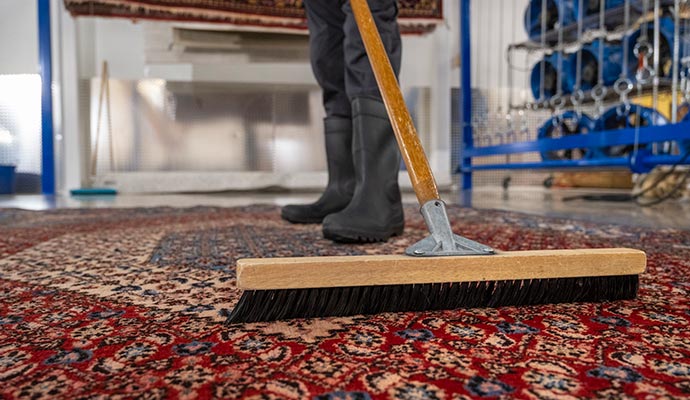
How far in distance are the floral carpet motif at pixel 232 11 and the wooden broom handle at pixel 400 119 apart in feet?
9.58

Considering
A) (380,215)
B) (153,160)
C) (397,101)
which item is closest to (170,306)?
(397,101)

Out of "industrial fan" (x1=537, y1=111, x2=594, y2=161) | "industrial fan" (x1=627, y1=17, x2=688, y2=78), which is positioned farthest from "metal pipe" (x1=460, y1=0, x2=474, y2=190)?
"industrial fan" (x1=627, y1=17, x2=688, y2=78)

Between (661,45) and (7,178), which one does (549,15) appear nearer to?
(661,45)

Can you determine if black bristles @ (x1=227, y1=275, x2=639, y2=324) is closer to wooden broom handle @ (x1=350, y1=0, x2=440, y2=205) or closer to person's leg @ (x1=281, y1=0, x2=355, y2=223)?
wooden broom handle @ (x1=350, y1=0, x2=440, y2=205)

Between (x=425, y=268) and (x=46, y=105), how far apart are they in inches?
150

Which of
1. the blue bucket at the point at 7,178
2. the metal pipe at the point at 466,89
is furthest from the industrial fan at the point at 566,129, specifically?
the blue bucket at the point at 7,178

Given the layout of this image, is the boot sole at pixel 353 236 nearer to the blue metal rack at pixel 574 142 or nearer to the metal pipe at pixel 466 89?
the blue metal rack at pixel 574 142

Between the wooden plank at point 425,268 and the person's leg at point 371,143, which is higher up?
the person's leg at point 371,143

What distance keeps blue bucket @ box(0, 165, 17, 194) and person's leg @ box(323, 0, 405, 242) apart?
3430mm

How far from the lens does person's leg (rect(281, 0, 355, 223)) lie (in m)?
1.24

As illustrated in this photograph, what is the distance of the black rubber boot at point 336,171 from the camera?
1.30m

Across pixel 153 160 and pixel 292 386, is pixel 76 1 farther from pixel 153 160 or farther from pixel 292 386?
pixel 292 386

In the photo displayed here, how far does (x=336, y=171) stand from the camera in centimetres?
133

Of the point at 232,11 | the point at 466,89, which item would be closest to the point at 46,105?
the point at 232,11
